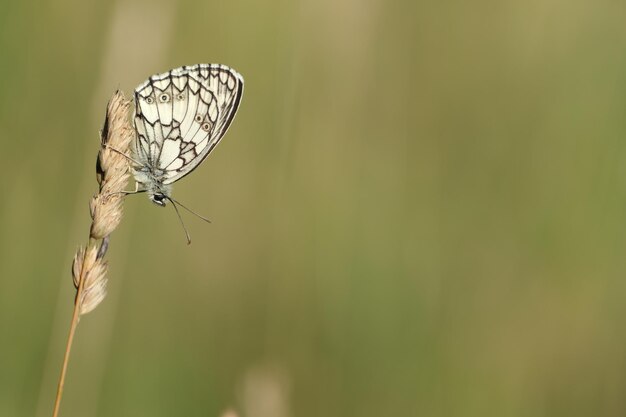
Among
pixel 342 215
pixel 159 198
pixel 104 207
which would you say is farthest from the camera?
pixel 342 215

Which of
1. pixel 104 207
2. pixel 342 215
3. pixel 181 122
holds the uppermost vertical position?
pixel 181 122

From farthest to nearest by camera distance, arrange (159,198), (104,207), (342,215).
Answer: (342,215) → (159,198) → (104,207)

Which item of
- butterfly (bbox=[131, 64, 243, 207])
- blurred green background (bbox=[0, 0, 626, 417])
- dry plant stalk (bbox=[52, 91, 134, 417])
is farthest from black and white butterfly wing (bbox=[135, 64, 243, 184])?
blurred green background (bbox=[0, 0, 626, 417])

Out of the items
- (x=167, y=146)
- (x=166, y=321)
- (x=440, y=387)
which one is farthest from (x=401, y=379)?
Result: (x=167, y=146)

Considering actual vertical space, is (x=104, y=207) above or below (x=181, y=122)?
below

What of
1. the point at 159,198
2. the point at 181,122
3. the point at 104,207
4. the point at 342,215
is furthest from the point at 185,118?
the point at 342,215

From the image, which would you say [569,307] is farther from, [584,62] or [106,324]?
[106,324]

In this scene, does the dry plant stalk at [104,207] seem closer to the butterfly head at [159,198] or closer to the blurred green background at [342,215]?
the butterfly head at [159,198]

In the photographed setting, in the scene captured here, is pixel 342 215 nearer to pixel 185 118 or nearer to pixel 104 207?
pixel 185 118
